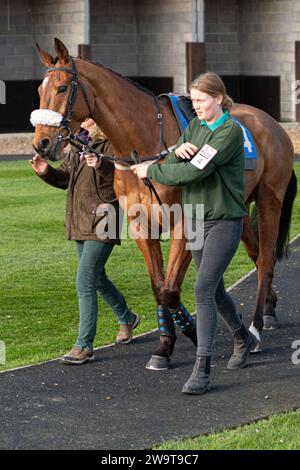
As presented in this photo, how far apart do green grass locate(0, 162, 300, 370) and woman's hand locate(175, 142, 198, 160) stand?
190 cm

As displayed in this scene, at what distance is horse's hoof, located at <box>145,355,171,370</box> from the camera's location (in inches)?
300

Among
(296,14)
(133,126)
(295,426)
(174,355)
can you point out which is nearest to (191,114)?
(133,126)

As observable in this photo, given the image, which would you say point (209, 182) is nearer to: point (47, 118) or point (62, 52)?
point (47, 118)

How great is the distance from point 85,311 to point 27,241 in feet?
20.5

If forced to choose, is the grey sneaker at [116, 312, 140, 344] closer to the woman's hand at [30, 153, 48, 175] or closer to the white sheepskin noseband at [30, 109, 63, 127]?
the woman's hand at [30, 153, 48, 175]

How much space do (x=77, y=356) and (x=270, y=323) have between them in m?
1.90

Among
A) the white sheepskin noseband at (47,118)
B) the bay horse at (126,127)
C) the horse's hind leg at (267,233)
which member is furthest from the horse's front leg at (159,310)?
the horse's hind leg at (267,233)

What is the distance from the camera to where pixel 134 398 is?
22.7 ft

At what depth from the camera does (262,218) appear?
8.83 metres

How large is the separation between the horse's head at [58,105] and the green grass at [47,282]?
1604 mm

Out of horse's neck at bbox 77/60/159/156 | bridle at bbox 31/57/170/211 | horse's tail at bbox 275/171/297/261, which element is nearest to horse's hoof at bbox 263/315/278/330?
horse's tail at bbox 275/171/297/261

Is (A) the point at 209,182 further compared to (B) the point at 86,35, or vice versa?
(B) the point at 86,35

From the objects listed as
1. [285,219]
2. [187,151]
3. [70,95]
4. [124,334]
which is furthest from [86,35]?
[187,151]

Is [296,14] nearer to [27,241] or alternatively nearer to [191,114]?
[27,241]
